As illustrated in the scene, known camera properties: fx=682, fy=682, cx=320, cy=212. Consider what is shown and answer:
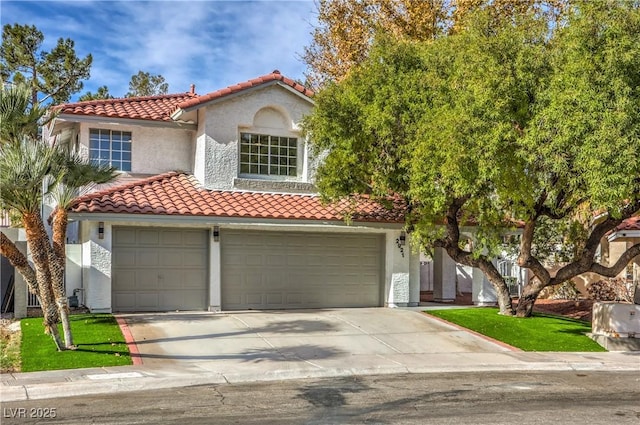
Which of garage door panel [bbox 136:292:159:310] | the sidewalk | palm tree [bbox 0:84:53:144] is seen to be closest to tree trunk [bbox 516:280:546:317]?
the sidewalk

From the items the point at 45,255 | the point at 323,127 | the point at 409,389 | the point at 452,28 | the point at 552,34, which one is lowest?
the point at 409,389

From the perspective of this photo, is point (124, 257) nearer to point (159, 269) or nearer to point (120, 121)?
point (159, 269)

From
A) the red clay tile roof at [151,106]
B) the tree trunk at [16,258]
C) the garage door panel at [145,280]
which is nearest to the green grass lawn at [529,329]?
the garage door panel at [145,280]

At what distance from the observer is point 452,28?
28.1 meters

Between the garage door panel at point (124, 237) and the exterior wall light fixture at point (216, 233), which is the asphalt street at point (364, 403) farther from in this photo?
the garage door panel at point (124, 237)

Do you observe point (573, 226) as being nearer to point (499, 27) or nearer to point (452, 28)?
point (499, 27)

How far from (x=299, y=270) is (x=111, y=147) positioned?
648 cm

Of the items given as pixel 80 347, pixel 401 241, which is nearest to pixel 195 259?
pixel 80 347

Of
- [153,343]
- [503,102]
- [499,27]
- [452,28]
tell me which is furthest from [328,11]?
[153,343]

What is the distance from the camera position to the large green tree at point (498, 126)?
13.5 m

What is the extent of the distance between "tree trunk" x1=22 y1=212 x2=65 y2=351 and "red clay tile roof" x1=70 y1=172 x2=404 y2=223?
3.28 m

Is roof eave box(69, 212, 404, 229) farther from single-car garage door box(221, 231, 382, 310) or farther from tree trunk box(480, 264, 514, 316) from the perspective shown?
tree trunk box(480, 264, 514, 316)

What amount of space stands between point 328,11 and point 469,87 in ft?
53.3

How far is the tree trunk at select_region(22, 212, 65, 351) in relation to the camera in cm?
1248
